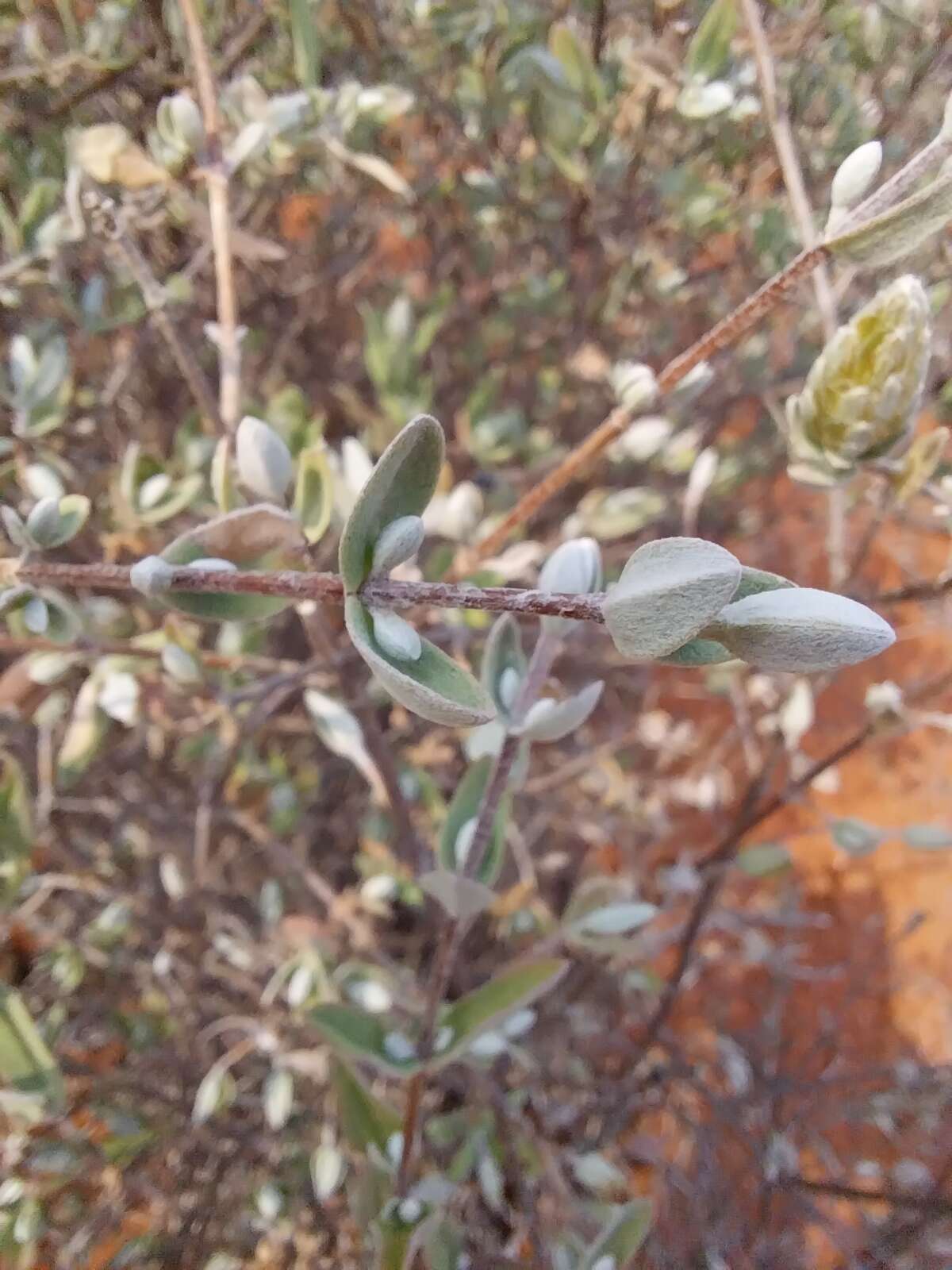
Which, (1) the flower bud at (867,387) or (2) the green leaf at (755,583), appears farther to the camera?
(1) the flower bud at (867,387)

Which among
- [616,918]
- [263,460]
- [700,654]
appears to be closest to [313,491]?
[263,460]

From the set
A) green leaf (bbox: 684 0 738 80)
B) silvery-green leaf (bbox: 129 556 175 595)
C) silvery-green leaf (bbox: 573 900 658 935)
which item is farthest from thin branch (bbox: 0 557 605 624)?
green leaf (bbox: 684 0 738 80)

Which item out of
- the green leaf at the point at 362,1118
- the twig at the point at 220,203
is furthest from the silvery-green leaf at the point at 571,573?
the green leaf at the point at 362,1118

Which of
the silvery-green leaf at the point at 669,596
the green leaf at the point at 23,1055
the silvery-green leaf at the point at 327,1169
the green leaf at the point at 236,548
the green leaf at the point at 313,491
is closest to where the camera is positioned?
the silvery-green leaf at the point at 669,596

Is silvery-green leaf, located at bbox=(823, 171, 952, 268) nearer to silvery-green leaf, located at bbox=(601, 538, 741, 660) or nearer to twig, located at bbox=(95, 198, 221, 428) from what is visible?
silvery-green leaf, located at bbox=(601, 538, 741, 660)

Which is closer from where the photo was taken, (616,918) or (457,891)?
(457,891)

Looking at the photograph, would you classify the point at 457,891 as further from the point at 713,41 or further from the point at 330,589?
the point at 713,41

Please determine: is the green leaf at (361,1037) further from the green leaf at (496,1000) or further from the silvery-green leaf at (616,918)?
the silvery-green leaf at (616,918)
